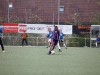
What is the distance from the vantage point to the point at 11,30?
46.0 metres

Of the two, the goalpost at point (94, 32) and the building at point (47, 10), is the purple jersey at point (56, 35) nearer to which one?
the goalpost at point (94, 32)

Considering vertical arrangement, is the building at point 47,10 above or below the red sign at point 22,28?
above

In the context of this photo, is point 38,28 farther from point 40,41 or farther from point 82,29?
point 82,29

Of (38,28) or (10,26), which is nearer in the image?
(10,26)

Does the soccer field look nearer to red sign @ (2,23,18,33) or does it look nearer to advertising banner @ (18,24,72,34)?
advertising banner @ (18,24,72,34)

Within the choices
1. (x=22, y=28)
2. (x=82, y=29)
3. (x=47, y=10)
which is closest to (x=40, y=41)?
(x=22, y=28)

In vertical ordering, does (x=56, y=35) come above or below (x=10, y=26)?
above

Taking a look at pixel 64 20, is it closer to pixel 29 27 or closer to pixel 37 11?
pixel 37 11

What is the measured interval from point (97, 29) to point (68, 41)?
3.62 m

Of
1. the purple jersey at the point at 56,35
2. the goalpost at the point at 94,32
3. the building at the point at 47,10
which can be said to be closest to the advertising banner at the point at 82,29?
the goalpost at the point at 94,32

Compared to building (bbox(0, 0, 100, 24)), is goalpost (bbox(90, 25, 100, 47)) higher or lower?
lower

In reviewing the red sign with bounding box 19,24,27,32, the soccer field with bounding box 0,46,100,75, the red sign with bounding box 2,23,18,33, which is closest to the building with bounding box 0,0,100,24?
the red sign with bounding box 2,23,18,33

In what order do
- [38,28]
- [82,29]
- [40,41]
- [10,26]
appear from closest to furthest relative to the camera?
[82,29]
[10,26]
[38,28]
[40,41]

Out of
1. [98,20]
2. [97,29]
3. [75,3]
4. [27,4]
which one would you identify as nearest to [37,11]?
[27,4]
